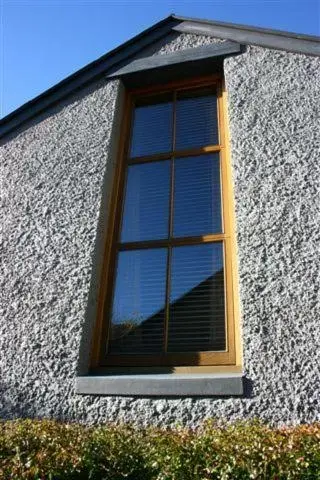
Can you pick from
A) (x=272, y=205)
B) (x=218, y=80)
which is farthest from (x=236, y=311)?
(x=218, y=80)

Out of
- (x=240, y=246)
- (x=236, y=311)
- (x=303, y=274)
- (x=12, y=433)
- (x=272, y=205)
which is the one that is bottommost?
(x=12, y=433)

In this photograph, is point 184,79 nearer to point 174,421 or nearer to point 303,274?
point 303,274

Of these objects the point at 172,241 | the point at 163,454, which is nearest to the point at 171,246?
the point at 172,241

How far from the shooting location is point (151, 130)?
4695 millimetres

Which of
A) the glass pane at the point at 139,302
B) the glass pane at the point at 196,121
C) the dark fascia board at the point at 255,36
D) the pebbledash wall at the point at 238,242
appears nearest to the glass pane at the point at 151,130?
the glass pane at the point at 196,121

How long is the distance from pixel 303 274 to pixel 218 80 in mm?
2518

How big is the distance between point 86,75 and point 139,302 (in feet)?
8.85

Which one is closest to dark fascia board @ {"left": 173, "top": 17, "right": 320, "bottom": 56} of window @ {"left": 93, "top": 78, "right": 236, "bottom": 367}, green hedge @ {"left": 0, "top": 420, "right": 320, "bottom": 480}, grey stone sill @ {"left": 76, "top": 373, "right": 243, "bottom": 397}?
window @ {"left": 93, "top": 78, "right": 236, "bottom": 367}

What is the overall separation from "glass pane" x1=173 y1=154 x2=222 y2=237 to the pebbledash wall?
0.37 m

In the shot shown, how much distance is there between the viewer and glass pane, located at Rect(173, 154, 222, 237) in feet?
12.9

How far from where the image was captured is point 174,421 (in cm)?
294

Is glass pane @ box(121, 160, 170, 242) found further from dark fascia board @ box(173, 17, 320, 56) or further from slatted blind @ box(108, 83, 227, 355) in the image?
dark fascia board @ box(173, 17, 320, 56)

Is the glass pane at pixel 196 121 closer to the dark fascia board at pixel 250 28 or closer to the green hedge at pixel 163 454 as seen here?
the dark fascia board at pixel 250 28

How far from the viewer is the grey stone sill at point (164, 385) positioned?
9.63 feet
